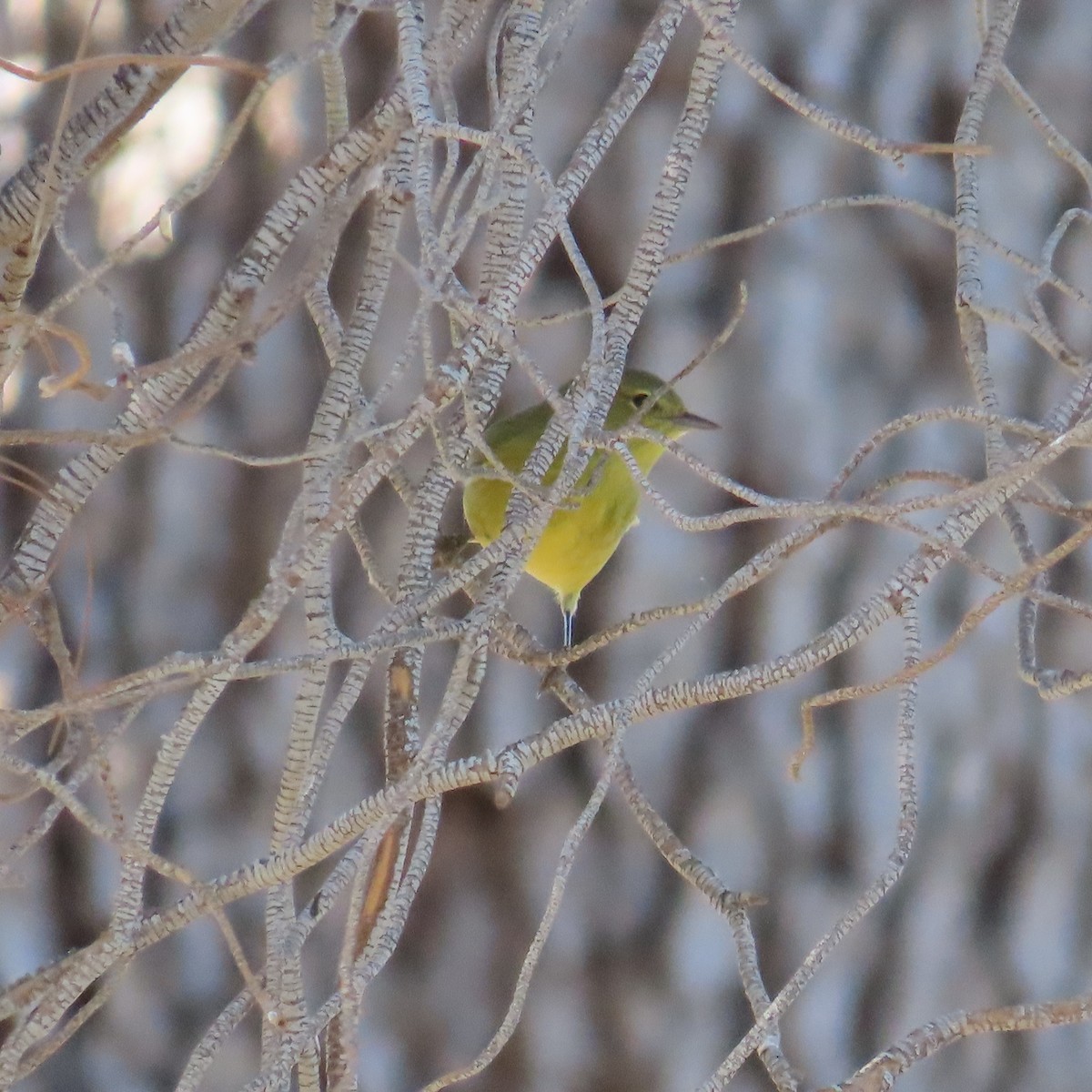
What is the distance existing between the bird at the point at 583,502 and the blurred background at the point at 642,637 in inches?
4.3

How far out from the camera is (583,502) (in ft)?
5.46

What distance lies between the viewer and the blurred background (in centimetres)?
193

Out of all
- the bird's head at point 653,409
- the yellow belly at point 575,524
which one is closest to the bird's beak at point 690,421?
the bird's head at point 653,409

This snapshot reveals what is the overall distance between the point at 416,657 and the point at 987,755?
117cm

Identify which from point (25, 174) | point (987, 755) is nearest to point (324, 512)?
point (25, 174)

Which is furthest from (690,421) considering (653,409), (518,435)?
(518,435)

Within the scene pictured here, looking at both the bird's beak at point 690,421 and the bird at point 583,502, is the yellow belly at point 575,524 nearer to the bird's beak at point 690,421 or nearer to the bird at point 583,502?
the bird at point 583,502

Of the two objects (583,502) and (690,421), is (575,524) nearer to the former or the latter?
(583,502)

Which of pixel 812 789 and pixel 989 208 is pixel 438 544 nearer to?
pixel 812 789

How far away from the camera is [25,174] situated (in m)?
1.07

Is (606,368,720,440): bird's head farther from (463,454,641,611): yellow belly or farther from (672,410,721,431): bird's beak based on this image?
(463,454,641,611): yellow belly

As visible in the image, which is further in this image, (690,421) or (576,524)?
(690,421)

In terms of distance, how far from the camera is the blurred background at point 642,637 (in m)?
1.93

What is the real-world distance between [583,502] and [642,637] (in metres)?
0.40
